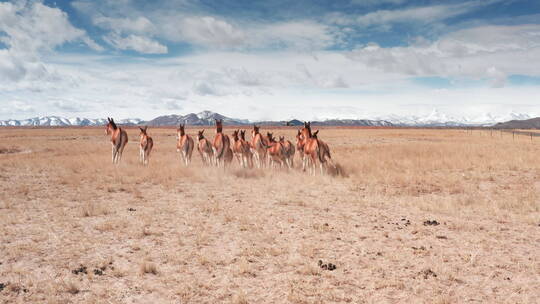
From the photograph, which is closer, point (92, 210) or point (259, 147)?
point (92, 210)

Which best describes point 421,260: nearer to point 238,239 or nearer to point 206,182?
point 238,239

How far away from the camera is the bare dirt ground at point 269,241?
5.96 metres

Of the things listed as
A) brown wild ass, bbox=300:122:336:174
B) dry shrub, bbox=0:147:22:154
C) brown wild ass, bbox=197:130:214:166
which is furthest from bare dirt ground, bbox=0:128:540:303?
dry shrub, bbox=0:147:22:154

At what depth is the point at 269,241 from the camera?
8.52m


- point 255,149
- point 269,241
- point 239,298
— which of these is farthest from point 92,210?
point 255,149

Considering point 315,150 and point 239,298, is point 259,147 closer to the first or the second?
point 315,150

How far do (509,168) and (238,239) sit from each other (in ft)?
59.0

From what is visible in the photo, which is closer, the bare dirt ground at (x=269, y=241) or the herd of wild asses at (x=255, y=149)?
the bare dirt ground at (x=269, y=241)

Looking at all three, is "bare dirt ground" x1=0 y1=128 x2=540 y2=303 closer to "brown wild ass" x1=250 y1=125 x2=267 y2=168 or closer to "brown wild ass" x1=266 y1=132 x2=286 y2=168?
"brown wild ass" x1=266 y1=132 x2=286 y2=168

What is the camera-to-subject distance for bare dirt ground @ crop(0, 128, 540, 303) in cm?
596

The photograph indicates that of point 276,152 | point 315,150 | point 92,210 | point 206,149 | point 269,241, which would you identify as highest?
point 206,149

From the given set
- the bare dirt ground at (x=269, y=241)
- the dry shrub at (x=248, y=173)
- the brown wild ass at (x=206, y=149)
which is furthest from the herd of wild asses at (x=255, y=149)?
the bare dirt ground at (x=269, y=241)

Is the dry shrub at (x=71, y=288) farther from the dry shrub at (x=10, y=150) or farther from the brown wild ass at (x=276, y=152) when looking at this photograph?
the dry shrub at (x=10, y=150)

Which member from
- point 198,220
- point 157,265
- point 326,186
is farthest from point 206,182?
point 157,265
